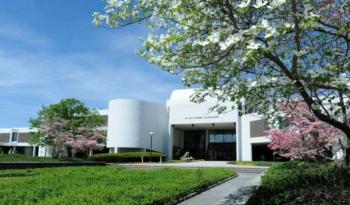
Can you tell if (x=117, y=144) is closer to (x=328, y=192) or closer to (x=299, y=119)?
(x=299, y=119)

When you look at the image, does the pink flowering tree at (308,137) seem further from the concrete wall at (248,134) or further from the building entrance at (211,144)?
the building entrance at (211,144)

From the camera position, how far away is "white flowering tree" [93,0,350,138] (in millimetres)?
4355

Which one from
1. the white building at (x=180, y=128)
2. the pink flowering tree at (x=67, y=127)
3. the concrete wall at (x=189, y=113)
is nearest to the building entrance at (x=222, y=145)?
the white building at (x=180, y=128)

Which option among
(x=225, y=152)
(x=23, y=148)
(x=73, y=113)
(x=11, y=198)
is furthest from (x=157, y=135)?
(x=11, y=198)

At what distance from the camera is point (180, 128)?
182ft

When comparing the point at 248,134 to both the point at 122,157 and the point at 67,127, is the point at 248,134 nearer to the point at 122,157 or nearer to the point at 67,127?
the point at 122,157

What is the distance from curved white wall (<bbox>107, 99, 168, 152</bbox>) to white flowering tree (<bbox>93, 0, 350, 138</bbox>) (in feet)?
141

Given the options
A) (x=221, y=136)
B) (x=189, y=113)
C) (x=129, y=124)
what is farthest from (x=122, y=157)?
(x=221, y=136)

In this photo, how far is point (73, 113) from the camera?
40906 mm

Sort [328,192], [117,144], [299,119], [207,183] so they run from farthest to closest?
[117,144] < [299,119] < [207,183] < [328,192]

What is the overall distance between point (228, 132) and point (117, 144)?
648 inches

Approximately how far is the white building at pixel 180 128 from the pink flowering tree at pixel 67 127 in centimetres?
793

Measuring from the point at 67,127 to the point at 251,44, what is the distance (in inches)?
1488

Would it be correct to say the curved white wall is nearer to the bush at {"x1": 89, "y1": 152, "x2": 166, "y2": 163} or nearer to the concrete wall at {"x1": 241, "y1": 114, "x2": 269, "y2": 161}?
the bush at {"x1": 89, "y1": 152, "x2": 166, "y2": 163}
